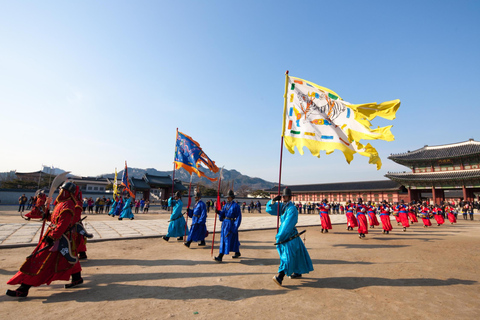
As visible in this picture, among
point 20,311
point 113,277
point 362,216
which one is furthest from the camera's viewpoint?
point 362,216

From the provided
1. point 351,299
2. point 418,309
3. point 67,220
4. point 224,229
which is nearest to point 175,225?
point 224,229

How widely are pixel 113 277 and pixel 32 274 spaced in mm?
1428

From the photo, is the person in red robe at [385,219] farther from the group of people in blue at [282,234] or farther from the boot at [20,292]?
the boot at [20,292]

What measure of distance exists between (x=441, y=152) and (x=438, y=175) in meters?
4.75

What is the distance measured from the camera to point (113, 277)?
15.8 ft

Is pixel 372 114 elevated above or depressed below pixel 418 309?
A: above

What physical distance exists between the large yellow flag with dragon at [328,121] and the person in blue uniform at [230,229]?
236 centimetres

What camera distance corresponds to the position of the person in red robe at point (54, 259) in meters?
3.71

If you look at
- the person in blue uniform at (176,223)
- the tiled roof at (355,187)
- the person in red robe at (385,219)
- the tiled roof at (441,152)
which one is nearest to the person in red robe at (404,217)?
the person in red robe at (385,219)

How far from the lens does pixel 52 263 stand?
156 inches

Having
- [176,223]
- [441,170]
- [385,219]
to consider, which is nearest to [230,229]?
[176,223]

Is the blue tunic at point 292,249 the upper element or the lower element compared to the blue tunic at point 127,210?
upper

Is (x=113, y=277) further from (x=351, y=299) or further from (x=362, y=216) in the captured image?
(x=362, y=216)

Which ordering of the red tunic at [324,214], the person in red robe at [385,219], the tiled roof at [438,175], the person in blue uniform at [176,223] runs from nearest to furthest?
the person in blue uniform at [176,223] → the red tunic at [324,214] → the person in red robe at [385,219] → the tiled roof at [438,175]
